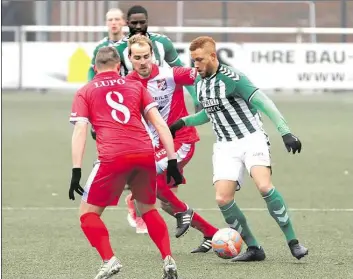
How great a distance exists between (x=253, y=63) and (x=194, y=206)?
1576 centimetres

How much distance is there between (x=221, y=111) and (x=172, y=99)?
1177mm

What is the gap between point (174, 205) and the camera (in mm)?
10047

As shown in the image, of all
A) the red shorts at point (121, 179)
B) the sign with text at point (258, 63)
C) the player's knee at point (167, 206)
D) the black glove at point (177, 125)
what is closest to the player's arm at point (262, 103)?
the black glove at point (177, 125)

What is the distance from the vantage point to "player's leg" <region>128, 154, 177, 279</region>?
27.0 feet

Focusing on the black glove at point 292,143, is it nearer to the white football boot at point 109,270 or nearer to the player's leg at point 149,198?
the player's leg at point 149,198

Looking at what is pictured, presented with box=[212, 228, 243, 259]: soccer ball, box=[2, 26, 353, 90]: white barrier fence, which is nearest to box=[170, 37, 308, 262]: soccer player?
box=[212, 228, 243, 259]: soccer ball

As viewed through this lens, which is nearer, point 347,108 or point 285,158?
point 285,158

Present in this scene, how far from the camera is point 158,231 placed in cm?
832

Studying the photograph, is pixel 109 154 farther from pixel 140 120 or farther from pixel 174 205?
pixel 174 205

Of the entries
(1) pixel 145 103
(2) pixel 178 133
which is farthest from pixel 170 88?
(1) pixel 145 103

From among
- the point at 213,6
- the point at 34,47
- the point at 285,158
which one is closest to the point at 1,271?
the point at 285,158

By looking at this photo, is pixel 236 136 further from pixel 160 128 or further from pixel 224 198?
pixel 160 128

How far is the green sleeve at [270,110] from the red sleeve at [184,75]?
109 centimetres

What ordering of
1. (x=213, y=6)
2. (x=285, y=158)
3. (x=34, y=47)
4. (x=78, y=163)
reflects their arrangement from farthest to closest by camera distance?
1. (x=213, y=6)
2. (x=34, y=47)
3. (x=285, y=158)
4. (x=78, y=163)
